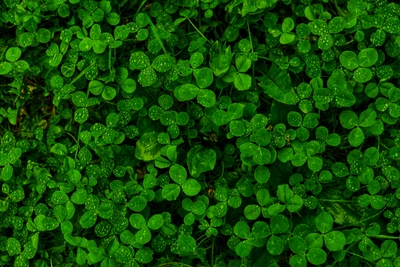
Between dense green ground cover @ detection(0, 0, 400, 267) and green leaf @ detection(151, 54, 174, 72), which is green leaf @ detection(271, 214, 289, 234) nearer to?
dense green ground cover @ detection(0, 0, 400, 267)

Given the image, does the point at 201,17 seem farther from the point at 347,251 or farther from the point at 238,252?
the point at 347,251

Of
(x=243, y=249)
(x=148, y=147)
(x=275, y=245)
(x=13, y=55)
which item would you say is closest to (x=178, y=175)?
(x=148, y=147)

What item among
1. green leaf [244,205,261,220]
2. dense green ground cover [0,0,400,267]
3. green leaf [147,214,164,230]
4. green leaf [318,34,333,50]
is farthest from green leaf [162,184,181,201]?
green leaf [318,34,333,50]

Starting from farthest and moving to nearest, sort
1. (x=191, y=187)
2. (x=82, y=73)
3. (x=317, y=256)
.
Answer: (x=82, y=73) < (x=191, y=187) < (x=317, y=256)

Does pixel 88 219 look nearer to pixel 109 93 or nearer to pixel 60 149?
pixel 60 149

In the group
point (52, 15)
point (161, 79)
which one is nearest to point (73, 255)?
point (161, 79)

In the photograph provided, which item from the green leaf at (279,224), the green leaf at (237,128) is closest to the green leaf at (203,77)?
the green leaf at (237,128)
